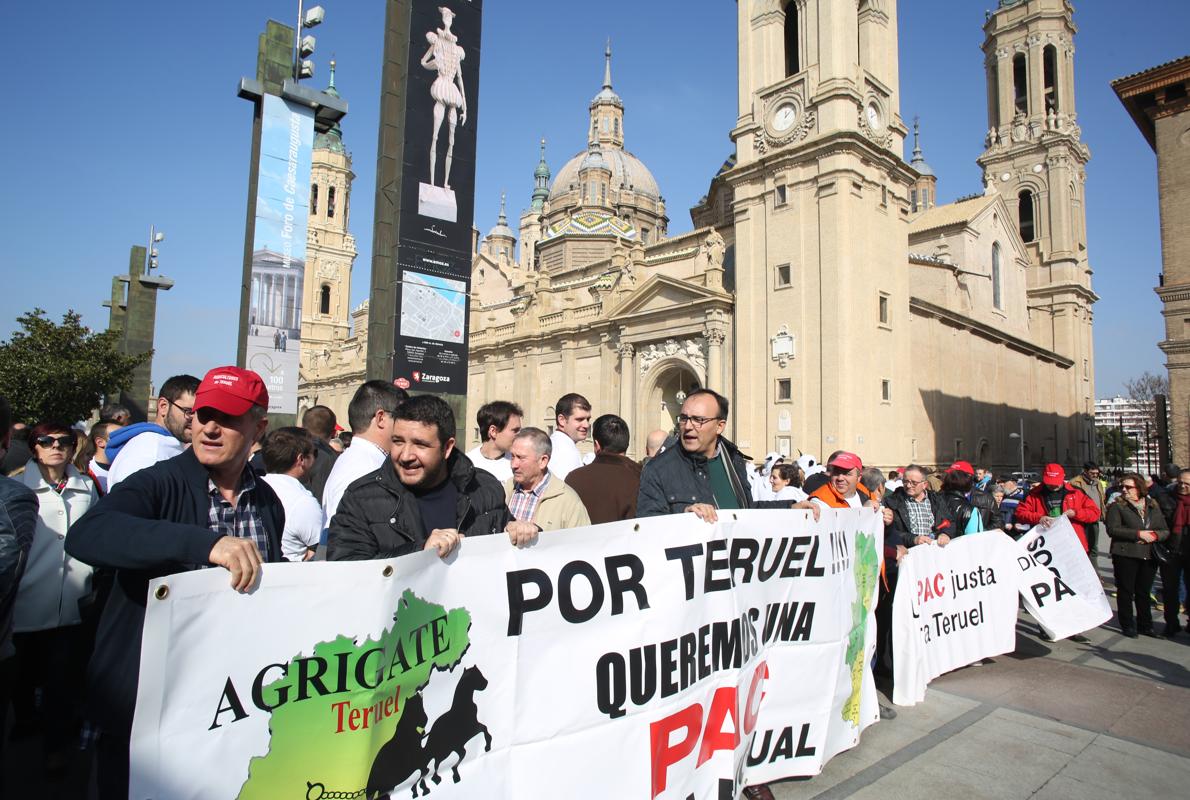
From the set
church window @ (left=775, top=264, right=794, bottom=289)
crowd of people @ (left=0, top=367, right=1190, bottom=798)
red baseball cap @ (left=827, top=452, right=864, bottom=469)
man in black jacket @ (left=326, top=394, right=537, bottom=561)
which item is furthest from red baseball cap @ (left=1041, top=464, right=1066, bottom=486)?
church window @ (left=775, top=264, right=794, bottom=289)

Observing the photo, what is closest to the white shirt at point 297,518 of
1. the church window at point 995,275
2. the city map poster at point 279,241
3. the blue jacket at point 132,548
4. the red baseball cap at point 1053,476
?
the blue jacket at point 132,548

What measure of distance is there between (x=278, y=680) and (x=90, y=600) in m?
2.83

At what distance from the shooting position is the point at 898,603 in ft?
18.4

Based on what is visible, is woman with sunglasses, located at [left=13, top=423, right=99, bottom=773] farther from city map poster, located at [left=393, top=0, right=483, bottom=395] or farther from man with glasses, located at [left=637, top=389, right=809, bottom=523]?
city map poster, located at [left=393, top=0, right=483, bottom=395]

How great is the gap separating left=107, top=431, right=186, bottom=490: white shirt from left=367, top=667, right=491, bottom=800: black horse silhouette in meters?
3.03

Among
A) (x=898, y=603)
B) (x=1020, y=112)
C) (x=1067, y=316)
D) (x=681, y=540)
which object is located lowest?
(x=898, y=603)

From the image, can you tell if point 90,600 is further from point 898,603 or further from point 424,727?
point 898,603

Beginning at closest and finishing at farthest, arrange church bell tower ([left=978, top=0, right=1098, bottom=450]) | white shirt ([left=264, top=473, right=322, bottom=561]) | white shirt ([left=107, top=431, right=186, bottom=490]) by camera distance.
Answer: white shirt ([left=264, top=473, right=322, bottom=561]) → white shirt ([left=107, top=431, right=186, bottom=490]) → church bell tower ([left=978, top=0, right=1098, bottom=450])

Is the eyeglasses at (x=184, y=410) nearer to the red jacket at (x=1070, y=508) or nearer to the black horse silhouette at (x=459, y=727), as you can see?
the black horse silhouette at (x=459, y=727)

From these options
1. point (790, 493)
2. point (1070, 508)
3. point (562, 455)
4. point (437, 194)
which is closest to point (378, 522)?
point (562, 455)

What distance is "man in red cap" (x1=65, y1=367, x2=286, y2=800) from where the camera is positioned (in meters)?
1.98

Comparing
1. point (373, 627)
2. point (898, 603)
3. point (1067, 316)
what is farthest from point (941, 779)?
point (1067, 316)

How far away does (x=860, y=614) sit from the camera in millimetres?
4965

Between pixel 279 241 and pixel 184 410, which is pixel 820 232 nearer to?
pixel 279 241
